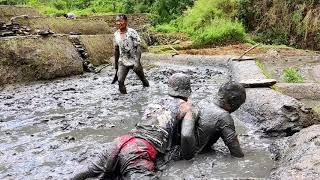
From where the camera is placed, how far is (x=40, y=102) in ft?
32.7

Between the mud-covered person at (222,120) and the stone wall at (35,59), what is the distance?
8475mm

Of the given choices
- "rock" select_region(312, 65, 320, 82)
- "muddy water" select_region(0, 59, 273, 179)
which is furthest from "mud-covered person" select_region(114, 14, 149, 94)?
"rock" select_region(312, 65, 320, 82)

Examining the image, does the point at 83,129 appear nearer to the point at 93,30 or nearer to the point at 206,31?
the point at 93,30

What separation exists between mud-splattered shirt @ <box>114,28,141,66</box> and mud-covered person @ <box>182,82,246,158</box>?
5.21 meters

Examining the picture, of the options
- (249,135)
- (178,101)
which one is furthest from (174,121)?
(249,135)

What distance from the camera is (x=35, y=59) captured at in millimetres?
13555

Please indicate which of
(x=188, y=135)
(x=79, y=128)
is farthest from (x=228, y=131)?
(x=79, y=128)

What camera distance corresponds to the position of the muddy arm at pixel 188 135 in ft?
16.5

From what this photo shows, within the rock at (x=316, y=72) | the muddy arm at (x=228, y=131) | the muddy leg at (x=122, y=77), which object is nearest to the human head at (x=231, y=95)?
the muddy arm at (x=228, y=131)

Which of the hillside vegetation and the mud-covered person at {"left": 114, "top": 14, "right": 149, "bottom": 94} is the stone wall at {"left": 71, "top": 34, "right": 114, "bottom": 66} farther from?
the mud-covered person at {"left": 114, "top": 14, "right": 149, "bottom": 94}

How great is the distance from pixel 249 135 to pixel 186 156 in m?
1.78

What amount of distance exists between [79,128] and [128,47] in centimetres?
344

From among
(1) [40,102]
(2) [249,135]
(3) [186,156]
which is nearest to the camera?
(3) [186,156]

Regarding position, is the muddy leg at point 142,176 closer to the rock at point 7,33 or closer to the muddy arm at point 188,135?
the muddy arm at point 188,135
